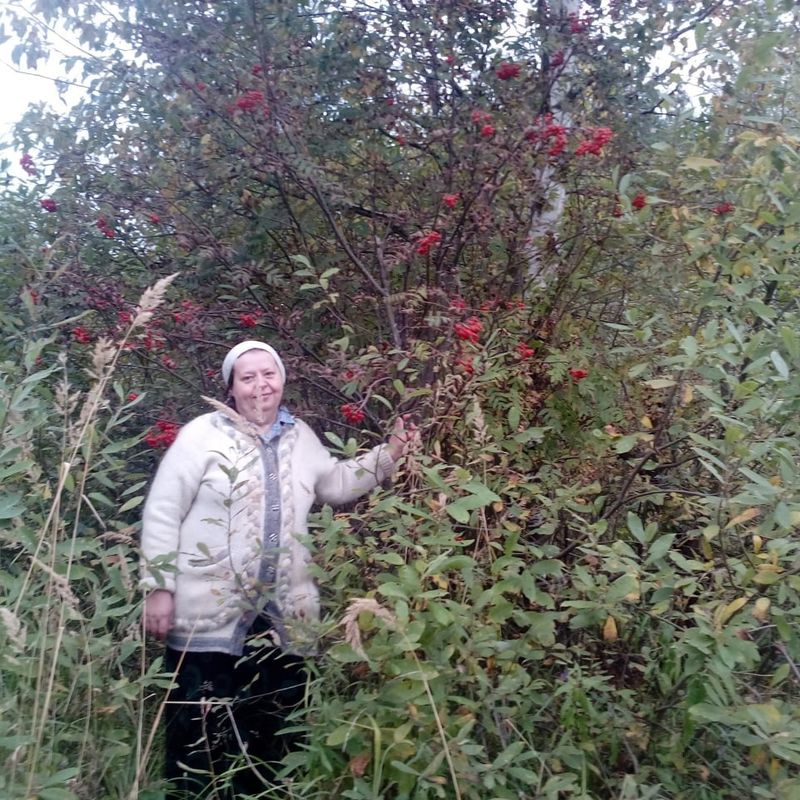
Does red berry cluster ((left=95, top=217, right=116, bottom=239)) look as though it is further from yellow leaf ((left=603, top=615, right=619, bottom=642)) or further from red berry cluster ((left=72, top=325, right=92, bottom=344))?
yellow leaf ((left=603, top=615, right=619, bottom=642))

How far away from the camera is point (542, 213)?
3.90m

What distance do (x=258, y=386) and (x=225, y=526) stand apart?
49cm

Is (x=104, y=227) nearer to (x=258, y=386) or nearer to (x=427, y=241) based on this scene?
(x=258, y=386)

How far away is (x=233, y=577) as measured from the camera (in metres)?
2.74

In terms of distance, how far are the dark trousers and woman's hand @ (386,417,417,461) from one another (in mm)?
727

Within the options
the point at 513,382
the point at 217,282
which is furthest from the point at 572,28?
the point at 217,282

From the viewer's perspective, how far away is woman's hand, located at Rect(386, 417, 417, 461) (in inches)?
110

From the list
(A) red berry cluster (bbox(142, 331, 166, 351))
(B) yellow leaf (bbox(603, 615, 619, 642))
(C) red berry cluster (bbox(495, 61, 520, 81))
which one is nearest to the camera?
(B) yellow leaf (bbox(603, 615, 619, 642))

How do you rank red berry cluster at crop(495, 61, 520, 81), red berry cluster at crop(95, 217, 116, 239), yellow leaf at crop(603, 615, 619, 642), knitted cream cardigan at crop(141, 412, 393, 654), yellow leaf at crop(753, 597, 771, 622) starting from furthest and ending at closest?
1. red berry cluster at crop(95, 217, 116, 239)
2. red berry cluster at crop(495, 61, 520, 81)
3. knitted cream cardigan at crop(141, 412, 393, 654)
4. yellow leaf at crop(603, 615, 619, 642)
5. yellow leaf at crop(753, 597, 771, 622)

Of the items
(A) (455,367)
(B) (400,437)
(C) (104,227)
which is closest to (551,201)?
(A) (455,367)

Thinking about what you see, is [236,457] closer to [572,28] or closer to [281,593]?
[281,593]

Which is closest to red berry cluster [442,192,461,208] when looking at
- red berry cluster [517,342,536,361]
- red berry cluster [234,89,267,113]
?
red berry cluster [517,342,536,361]

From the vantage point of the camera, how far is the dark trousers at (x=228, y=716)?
9.27 feet

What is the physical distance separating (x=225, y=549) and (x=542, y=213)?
206 centimetres
